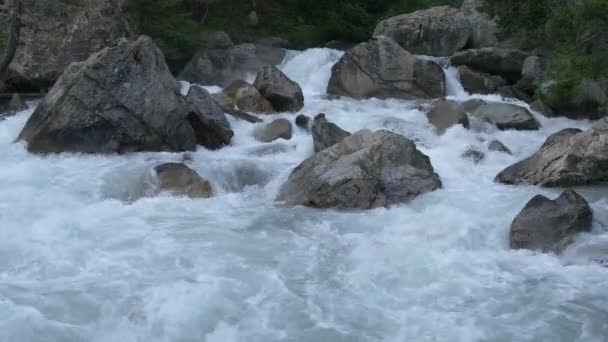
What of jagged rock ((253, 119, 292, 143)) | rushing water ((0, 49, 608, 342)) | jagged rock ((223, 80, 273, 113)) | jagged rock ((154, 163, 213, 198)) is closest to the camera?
rushing water ((0, 49, 608, 342))

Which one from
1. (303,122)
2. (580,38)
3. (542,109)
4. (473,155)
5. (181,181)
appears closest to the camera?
(580,38)

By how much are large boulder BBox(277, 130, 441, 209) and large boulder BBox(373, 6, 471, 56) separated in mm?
10218

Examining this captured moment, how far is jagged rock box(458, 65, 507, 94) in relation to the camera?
19.8 metres

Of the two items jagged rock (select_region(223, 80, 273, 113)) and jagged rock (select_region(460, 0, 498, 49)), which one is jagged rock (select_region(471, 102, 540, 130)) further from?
jagged rock (select_region(460, 0, 498, 49))

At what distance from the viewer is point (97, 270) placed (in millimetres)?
9328

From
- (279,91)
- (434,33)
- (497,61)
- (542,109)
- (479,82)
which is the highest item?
(434,33)

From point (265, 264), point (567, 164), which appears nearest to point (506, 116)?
→ point (567, 164)

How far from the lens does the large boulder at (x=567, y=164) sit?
12.7m

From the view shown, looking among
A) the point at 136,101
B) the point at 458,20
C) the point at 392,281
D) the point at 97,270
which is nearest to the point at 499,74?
the point at 458,20

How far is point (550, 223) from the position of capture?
10.3 meters

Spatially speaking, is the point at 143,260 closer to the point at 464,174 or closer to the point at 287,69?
the point at 464,174

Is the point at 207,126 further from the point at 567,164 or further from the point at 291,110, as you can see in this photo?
the point at 567,164

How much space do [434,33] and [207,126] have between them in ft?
33.6

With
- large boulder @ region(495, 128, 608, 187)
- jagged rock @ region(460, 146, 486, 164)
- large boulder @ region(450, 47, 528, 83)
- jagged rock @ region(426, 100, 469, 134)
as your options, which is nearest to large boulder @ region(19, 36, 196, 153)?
A: jagged rock @ region(460, 146, 486, 164)
